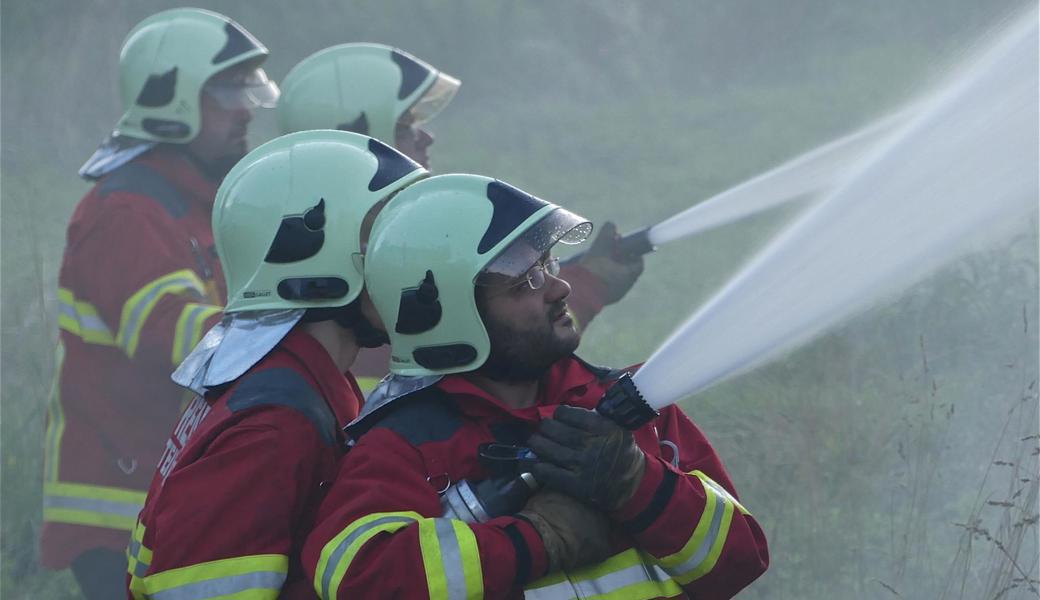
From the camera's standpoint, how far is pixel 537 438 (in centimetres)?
312

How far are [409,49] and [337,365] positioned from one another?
41.3 feet

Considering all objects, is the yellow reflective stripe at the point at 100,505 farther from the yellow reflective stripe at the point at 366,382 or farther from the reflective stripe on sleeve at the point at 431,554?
the reflective stripe on sleeve at the point at 431,554

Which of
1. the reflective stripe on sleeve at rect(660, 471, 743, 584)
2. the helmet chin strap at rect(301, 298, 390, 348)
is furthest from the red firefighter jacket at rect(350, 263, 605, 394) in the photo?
the reflective stripe on sleeve at rect(660, 471, 743, 584)

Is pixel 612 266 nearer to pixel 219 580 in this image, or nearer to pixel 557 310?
pixel 557 310

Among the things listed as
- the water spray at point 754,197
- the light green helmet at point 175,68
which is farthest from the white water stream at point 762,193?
the light green helmet at point 175,68

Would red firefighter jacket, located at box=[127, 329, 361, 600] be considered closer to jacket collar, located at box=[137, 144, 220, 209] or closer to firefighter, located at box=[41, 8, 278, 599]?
firefighter, located at box=[41, 8, 278, 599]

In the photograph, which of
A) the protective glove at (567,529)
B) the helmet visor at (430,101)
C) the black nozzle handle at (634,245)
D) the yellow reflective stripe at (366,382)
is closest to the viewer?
the protective glove at (567,529)

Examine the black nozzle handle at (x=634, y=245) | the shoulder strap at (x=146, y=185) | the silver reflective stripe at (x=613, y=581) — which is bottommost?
the shoulder strap at (x=146, y=185)

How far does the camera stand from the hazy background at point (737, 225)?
6.83m

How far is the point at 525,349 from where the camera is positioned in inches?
131

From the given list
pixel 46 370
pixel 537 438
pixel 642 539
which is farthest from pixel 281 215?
pixel 46 370

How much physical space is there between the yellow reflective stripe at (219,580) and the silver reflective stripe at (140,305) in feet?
7.62

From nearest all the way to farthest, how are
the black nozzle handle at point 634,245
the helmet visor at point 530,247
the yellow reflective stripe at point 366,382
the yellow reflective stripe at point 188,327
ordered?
the helmet visor at point 530,247 < the yellow reflective stripe at point 188,327 < the yellow reflective stripe at point 366,382 < the black nozzle handle at point 634,245

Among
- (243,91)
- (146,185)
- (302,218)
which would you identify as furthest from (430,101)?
(302,218)
